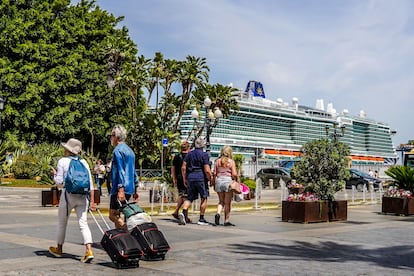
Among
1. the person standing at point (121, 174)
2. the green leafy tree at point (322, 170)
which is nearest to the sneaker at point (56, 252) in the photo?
the person standing at point (121, 174)

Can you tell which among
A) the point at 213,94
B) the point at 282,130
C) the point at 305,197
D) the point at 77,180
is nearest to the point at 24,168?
the point at 213,94

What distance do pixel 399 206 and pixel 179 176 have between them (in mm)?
6778

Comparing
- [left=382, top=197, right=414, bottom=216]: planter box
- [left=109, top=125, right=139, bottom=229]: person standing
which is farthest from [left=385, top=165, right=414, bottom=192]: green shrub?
[left=109, top=125, right=139, bottom=229]: person standing

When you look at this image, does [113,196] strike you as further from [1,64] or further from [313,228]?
[1,64]

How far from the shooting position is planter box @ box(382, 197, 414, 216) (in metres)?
15.4

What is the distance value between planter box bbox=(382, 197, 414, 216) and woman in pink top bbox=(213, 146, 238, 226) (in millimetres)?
6017

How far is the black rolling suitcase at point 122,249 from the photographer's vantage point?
6.46 meters

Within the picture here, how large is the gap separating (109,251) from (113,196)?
42.8 inches

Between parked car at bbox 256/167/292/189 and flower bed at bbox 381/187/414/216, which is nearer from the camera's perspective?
flower bed at bbox 381/187/414/216

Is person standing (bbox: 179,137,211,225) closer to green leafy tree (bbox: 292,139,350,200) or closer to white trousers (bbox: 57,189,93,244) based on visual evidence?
green leafy tree (bbox: 292,139,350,200)

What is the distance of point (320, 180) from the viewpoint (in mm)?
12883

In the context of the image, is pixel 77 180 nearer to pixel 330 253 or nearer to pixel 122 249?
pixel 122 249

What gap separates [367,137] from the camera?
128 metres

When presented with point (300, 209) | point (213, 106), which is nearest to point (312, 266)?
point (300, 209)
